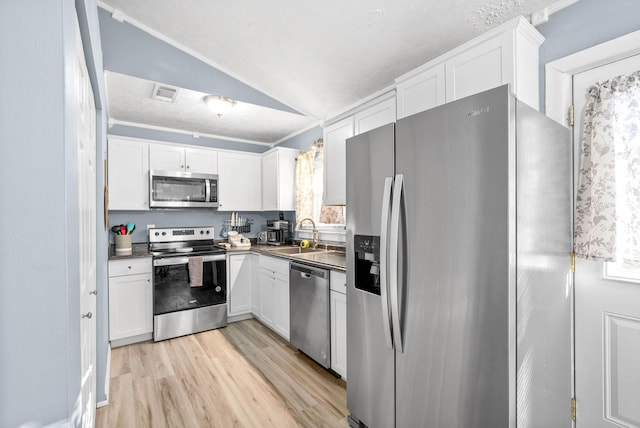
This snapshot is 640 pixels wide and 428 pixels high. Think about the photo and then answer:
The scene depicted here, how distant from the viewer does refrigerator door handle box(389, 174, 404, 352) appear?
1.53 meters

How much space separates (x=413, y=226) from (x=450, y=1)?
1.36 meters

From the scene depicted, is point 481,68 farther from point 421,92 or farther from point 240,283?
point 240,283

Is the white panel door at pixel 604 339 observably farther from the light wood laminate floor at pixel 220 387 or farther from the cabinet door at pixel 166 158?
the cabinet door at pixel 166 158

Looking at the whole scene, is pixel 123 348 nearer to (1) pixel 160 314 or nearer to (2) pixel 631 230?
(1) pixel 160 314

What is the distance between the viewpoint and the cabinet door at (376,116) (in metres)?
2.43

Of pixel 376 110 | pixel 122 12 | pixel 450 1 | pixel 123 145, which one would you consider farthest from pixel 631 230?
pixel 123 145

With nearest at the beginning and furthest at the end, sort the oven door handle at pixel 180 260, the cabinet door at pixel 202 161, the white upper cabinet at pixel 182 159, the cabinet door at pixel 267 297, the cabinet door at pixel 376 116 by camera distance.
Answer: the cabinet door at pixel 376 116 → the oven door handle at pixel 180 260 → the cabinet door at pixel 267 297 → the white upper cabinet at pixel 182 159 → the cabinet door at pixel 202 161

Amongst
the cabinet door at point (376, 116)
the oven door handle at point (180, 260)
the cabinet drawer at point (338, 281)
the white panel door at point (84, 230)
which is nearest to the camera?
the white panel door at point (84, 230)

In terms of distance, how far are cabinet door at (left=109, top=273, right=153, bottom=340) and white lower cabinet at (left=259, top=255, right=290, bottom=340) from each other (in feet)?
3.90

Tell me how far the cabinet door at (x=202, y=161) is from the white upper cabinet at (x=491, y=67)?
293 cm

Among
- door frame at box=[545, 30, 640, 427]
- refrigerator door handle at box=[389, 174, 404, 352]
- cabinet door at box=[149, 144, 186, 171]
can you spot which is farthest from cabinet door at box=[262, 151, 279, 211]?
door frame at box=[545, 30, 640, 427]

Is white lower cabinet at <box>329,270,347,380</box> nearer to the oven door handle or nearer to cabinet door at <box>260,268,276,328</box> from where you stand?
Answer: cabinet door at <box>260,268,276,328</box>

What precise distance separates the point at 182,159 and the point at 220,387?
106 inches

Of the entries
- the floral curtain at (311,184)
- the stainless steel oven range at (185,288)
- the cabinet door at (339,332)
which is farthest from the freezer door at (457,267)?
the stainless steel oven range at (185,288)
